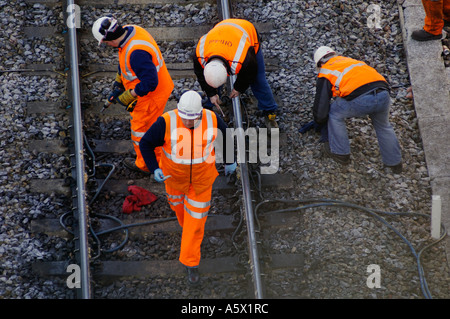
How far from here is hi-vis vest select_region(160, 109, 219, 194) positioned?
5375mm

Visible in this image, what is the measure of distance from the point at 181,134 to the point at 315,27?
329cm

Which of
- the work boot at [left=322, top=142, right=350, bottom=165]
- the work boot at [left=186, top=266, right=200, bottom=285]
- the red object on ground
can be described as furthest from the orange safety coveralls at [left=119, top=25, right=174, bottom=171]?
the work boot at [left=322, top=142, right=350, bottom=165]

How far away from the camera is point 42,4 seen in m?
8.07

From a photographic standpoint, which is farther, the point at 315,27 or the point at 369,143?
the point at 315,27

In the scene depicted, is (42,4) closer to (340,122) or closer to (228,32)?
(228,32)

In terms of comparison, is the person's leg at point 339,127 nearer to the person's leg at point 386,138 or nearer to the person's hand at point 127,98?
the person's leg at point 386,138

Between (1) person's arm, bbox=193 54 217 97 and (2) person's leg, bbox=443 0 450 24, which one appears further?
(2) person's leg, bbox=443 0 450 24

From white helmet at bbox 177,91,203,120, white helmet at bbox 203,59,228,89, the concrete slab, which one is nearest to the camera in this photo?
white helmet at bbox 177,91,203,120

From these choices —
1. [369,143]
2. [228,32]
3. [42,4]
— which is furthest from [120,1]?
[369,143]

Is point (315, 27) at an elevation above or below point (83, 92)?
above

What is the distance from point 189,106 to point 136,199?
1692mm

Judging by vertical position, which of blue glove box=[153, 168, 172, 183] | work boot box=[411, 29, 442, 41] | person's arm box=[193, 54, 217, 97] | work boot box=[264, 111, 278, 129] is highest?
work boot box=[411, 29, 442, 41]

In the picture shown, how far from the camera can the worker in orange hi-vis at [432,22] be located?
24.7 ft

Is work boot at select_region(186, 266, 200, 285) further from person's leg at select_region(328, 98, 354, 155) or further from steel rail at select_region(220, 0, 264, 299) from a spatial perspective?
person's leg at select_region(328, 98, 354, 155)
